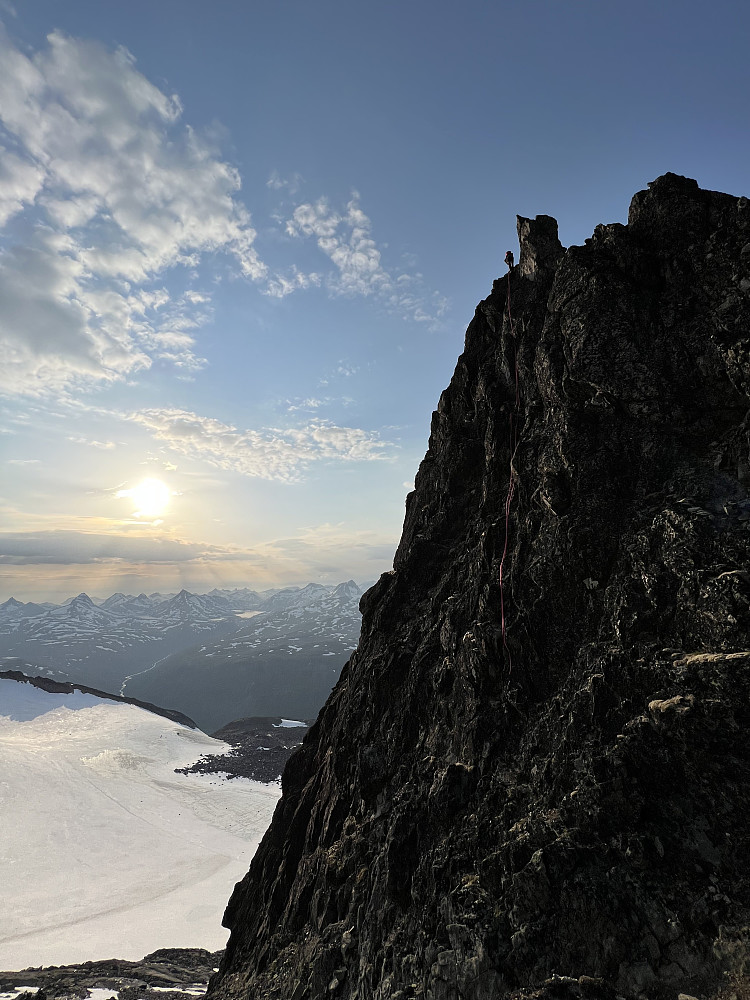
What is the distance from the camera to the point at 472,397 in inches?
826

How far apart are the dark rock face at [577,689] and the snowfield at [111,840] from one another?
46.1m

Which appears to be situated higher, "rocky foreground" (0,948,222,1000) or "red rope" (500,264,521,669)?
"red rope" (500,264,521,669)

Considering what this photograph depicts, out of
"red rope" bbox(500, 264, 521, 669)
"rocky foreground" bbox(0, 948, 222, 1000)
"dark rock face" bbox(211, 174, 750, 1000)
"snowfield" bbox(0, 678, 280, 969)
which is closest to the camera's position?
"dark rock face" bbox(211, 174, 750, 1000)

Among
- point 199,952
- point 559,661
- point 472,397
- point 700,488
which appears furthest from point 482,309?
point 199,952

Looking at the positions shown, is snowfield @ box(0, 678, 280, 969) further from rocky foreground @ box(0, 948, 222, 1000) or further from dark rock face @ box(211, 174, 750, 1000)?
dark rock face @ box(211, 174, 750, 1000)

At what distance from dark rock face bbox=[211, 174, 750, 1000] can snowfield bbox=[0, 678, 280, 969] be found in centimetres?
4607

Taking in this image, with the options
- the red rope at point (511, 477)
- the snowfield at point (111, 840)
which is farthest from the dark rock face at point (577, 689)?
the snowfield at point (111, 840)

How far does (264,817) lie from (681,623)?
93486 mm

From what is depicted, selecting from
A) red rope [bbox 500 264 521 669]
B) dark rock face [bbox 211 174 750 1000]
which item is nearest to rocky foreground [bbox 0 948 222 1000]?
dark rock face [bbox 211 174 750 1000]

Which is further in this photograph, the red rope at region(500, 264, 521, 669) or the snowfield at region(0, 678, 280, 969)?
the snowfield at region(0, 678, 280, 969)

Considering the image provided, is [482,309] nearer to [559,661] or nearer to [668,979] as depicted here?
[559,661]

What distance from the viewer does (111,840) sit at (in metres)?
71.6

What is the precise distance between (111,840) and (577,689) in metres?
87.8

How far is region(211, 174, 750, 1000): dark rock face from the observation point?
9.34m
